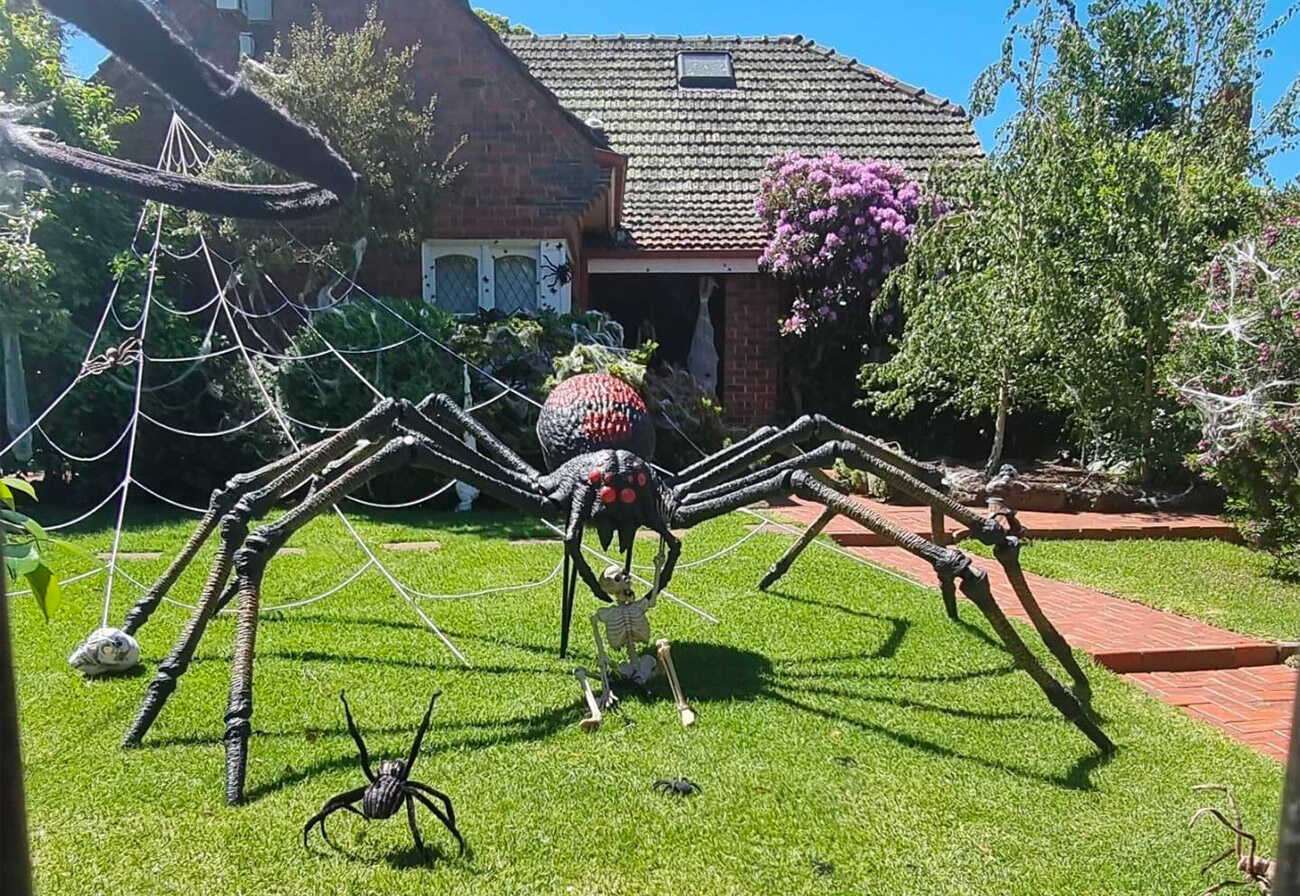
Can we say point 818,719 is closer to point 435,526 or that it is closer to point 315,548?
point 315,548

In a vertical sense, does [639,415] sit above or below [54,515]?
above

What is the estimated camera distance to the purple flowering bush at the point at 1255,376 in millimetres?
6836

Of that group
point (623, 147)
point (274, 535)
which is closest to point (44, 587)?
point (274, 535)

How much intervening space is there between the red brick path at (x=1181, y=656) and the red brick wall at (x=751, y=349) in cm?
742

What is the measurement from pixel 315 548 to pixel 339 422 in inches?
93.4

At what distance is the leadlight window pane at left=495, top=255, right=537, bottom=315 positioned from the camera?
40.5ft

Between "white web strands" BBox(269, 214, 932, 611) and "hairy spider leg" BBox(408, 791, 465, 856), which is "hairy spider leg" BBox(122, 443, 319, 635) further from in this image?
"hairy spider leg" BBox(408, 791, 465, 856)

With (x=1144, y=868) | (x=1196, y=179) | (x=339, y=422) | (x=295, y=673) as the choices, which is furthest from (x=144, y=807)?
(x=1196, y=179)

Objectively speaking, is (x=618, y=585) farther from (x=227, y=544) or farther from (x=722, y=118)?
(x=722, y=118)

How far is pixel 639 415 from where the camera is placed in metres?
4.57

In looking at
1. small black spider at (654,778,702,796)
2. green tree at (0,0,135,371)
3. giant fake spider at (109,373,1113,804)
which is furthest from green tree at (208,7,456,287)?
small black spider at (654,778,702,796)

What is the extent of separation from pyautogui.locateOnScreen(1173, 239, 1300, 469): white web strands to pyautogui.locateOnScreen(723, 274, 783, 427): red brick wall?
6.98 metres

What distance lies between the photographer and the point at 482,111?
11.7 m

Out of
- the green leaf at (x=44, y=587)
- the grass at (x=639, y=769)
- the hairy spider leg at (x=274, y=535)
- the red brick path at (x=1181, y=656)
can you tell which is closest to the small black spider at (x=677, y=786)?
the grass at (x=639, y=769)
